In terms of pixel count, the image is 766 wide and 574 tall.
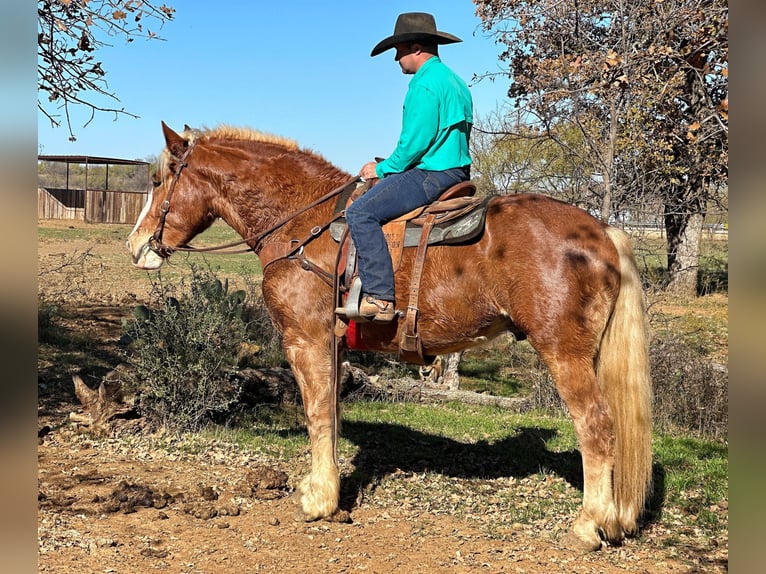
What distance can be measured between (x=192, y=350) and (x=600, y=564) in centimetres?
456

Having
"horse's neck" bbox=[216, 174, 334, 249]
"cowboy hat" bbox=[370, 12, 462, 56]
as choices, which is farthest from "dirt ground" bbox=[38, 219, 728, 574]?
"cowboy hat" bbox=[370, 12, 462, 56]

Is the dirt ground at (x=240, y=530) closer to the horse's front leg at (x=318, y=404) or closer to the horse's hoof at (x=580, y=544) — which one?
the horse's hoof at (x=580, y=544)

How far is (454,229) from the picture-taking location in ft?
15.1

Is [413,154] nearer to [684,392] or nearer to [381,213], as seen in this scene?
[381,213]

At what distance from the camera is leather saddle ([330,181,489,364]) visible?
15.1 feet

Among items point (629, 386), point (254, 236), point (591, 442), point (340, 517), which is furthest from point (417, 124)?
point (340, 517)

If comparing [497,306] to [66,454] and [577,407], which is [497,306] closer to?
[577,407]

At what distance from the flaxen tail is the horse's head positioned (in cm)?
328

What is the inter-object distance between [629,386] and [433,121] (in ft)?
7.48

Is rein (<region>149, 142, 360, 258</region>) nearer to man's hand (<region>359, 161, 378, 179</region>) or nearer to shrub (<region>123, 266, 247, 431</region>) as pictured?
man's hand (<region>359, 161, 378, 179</region>)

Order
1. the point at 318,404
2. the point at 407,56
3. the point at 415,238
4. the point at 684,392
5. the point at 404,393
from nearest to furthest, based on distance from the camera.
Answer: the point at 415,238, the point at 407,56, the point at 318,404, the point at 684,392, the point at 404,393

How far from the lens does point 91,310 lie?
43.8 feet

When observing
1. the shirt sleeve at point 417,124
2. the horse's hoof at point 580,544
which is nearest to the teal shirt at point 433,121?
the shirt sleeve at point 417,124
